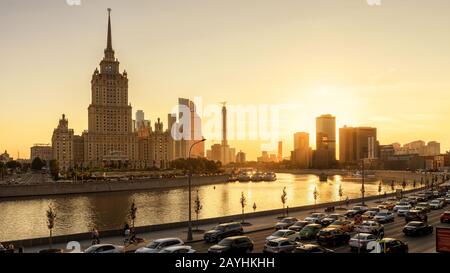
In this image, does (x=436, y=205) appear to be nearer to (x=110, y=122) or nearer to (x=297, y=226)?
(x=297, y=226)

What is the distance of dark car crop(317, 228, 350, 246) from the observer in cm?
1761

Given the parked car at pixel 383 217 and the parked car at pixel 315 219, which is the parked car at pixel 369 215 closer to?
the parked car at pixel 383 217

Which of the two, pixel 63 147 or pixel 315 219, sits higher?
pixel 63 147

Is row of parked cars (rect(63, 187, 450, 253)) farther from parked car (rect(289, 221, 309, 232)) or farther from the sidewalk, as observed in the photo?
the sidewalk

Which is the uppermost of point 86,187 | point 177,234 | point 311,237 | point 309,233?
point 309,233

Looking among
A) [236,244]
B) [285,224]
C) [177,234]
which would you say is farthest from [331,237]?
[177,234]

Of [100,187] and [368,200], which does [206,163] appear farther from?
[368,200]

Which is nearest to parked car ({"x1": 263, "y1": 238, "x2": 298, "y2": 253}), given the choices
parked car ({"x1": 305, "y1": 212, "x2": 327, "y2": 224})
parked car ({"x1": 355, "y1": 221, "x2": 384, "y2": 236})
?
parked car ({"x1": 355, "y1": 221, "x2": 384, "y2": 236})

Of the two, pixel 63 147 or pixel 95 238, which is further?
pixel 63 147

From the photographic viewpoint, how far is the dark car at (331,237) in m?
17.6

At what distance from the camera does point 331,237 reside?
58.0 ft
